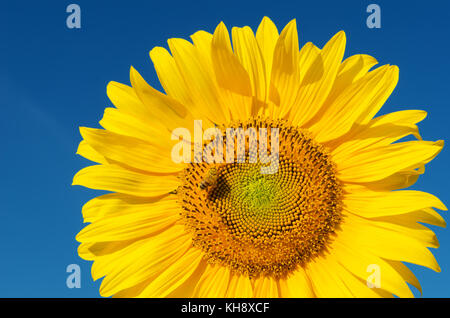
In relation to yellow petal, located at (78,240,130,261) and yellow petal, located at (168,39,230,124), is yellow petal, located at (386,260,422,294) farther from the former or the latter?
yellow petal, located at (78,240,130,261)

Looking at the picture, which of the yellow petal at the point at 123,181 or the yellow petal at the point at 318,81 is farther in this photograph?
the yellow petal at the point at 123,181

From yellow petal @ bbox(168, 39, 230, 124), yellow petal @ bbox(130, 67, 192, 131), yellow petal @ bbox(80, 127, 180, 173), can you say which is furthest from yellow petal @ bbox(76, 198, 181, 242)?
yellow petal @ bbox(168, 39, 230, 124)

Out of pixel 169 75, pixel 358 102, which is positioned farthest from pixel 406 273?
pixel 169 75

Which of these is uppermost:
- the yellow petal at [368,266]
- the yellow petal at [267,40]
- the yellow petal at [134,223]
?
the yellow petal at [267,40]

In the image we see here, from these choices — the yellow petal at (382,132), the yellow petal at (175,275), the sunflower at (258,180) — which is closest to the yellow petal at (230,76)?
the sunflower at (258,180)

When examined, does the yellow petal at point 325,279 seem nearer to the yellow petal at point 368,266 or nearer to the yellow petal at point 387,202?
the yellow petal at point 368,266
